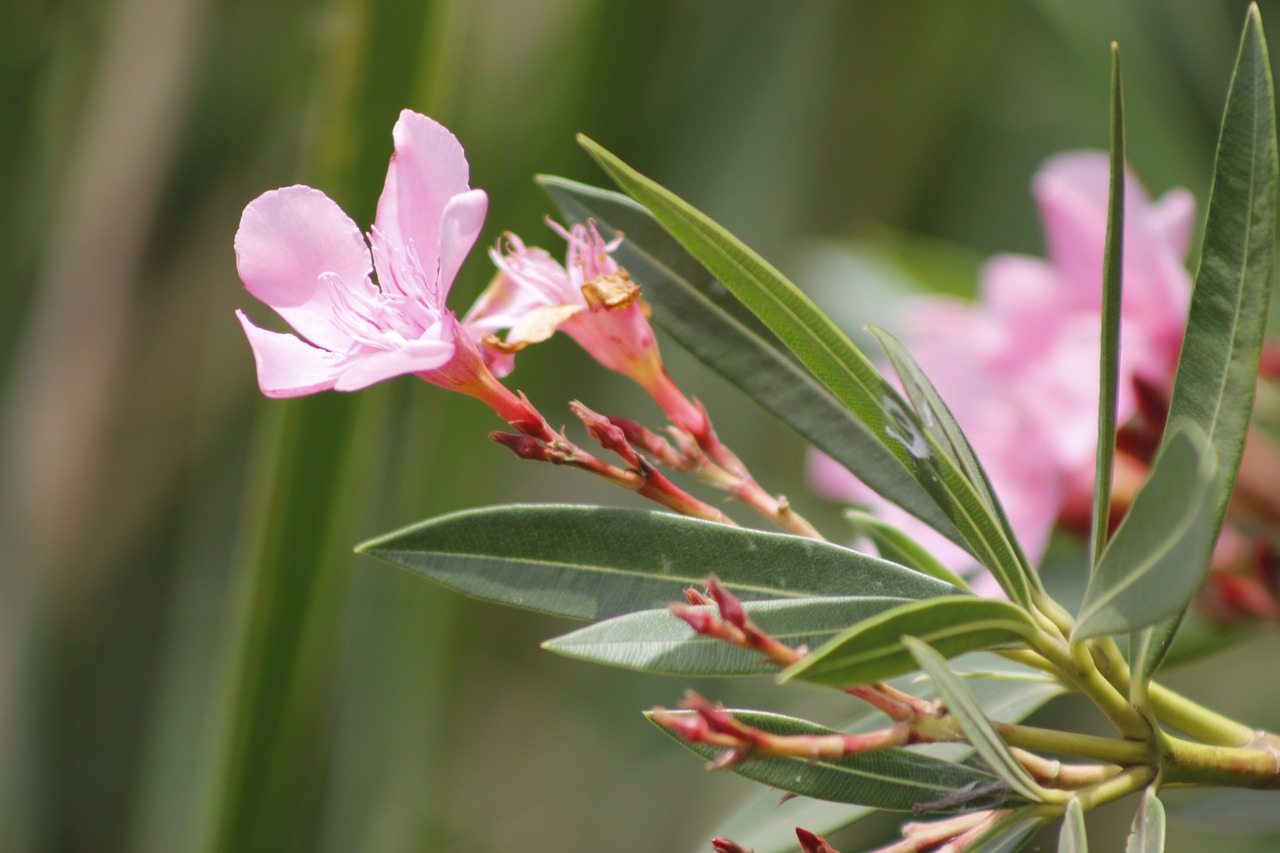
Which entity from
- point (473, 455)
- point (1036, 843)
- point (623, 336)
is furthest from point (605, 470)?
point (473, 455)

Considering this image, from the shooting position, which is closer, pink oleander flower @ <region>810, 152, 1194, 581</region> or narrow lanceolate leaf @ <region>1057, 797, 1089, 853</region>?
narrow lanceolate leaf @ <region>1057, 797, 1089, 853</region>

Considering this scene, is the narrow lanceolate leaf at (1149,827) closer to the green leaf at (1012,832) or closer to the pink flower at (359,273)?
the green leaf at (1012,832)

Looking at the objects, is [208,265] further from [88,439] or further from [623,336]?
[623,336]

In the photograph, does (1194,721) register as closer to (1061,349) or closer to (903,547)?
(903,547)

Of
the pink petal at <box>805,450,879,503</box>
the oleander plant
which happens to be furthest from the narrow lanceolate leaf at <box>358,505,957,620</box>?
the pink petal at <box>805,450,879,503</box>

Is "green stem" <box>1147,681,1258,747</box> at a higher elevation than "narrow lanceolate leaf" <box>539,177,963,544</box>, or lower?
lower

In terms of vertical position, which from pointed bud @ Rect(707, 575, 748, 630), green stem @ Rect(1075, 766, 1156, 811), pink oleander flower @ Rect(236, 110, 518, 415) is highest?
pink oleander flower @ Rect(236, 110, 518, 415)

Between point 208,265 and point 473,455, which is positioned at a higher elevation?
point 208,265

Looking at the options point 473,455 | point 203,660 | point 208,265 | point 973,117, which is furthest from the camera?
point 973,117

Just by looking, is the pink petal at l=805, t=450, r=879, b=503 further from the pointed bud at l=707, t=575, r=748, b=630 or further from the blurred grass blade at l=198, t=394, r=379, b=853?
the pointed bud at l=707, t=575, r=748, b=630
